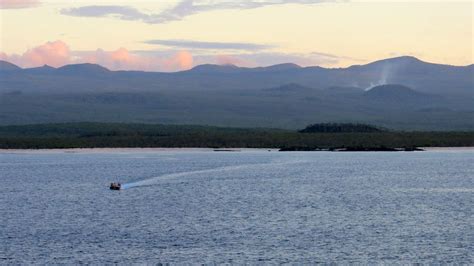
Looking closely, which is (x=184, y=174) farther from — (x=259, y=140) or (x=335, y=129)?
(x=335, y=129)

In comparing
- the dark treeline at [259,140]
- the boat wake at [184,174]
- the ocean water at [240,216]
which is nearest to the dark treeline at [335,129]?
the dark treeline at [259,140]

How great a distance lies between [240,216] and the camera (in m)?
54.8

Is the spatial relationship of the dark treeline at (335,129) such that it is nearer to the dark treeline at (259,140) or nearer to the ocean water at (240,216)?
the dark treeline at (259,140)

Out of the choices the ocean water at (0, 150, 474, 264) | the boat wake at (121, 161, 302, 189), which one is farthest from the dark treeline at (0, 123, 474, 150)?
the ocean water at (0, 150, 474, 264)

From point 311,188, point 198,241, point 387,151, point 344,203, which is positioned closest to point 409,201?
point 344,203

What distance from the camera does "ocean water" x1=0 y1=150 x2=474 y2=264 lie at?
42.7 metres

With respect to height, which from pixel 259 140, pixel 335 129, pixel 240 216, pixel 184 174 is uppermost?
pixel 335 129

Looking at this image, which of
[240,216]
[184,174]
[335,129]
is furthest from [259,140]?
[240,216]

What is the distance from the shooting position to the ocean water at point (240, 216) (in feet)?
140

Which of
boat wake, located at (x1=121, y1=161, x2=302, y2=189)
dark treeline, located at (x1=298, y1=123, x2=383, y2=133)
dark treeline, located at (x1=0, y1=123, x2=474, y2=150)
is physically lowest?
boat wake, located at (x1=121, y1=161, x2=302, y2=189)

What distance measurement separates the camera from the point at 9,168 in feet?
349

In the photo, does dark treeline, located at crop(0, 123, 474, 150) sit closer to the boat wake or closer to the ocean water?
the boat wake

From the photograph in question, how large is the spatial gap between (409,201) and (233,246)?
21.4 metres

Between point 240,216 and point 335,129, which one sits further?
point 335,129
